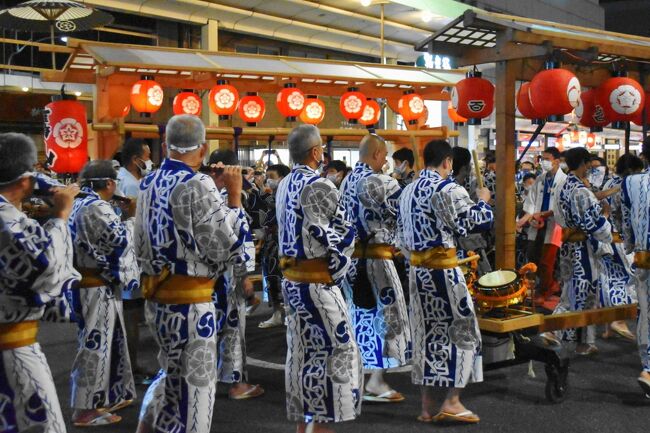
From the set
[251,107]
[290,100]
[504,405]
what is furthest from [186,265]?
[251,107]

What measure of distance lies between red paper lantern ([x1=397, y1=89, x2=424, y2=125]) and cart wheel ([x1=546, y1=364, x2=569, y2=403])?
8.42 metres

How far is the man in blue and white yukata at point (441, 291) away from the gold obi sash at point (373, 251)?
76 centimetres

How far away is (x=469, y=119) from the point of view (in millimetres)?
7066

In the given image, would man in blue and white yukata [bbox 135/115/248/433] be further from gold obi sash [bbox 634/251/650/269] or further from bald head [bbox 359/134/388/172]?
gold obi sash [bbox 634/251/650/269]

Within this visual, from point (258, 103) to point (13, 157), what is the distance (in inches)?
381

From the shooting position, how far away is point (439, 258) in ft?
16.9

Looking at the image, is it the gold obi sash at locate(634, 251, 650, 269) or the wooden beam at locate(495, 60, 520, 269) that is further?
the wooden beam at locate(495, 60, 520, 269)

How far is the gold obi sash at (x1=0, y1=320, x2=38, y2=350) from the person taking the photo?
10.3 feet

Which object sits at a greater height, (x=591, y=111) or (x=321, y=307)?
(x=591, y=111)

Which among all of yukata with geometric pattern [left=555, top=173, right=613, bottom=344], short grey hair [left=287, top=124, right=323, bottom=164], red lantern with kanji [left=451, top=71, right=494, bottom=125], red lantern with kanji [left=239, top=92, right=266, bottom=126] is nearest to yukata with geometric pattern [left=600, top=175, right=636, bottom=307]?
yukata with geometric pattern [left=555, top=173, right=613, bottom=344]

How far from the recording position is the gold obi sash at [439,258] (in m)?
5.15

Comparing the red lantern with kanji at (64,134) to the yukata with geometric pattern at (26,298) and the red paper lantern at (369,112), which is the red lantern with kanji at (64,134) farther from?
the red paper lantern at (369,112)

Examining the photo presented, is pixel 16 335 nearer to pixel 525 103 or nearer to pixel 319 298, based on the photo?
pixel 319 298

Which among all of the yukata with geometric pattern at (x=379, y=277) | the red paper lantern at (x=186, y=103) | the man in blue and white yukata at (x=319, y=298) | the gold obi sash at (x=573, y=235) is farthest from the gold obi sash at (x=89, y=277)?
the red paper lantern at (x=186, y=103)
